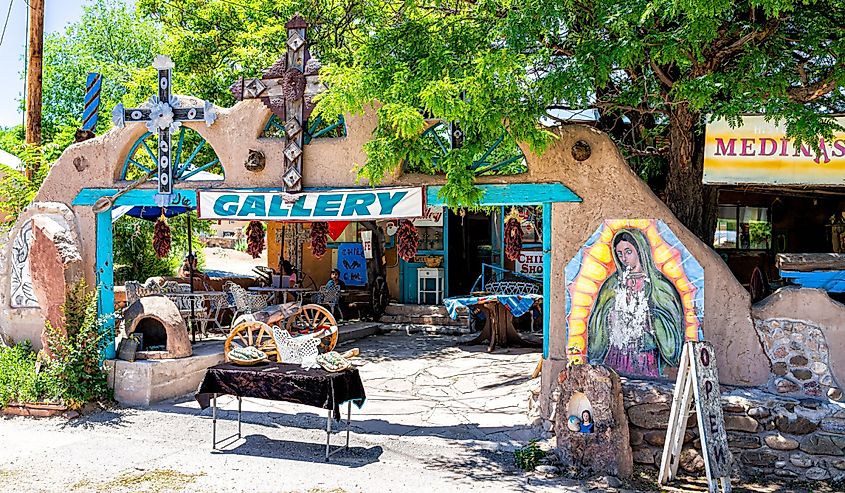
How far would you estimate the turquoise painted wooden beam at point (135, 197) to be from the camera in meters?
9.58

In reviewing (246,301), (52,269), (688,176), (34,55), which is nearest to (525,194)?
(688,176)

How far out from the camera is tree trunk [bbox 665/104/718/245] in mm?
8375

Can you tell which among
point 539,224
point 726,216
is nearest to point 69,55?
point 539,224

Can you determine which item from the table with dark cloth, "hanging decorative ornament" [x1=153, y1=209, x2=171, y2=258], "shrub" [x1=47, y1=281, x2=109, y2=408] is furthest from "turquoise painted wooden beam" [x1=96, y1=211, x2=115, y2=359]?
the table with dark cloth

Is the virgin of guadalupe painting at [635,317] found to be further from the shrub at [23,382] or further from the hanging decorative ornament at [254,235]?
the shrub at [23,382]

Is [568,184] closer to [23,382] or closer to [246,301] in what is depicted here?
[23,382]

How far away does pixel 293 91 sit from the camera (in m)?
9.12

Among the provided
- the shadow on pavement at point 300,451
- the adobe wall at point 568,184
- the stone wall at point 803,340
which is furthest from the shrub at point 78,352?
the stone wall at point 803,340

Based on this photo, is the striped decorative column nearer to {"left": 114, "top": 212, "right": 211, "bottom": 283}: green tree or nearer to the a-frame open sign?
the a-frame open sign

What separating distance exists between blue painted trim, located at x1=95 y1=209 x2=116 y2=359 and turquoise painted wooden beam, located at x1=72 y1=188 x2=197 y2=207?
0.24 m

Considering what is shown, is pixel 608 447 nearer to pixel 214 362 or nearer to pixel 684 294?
pixel 684 294

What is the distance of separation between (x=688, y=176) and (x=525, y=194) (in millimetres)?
1922

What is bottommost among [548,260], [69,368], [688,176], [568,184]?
[69,368]

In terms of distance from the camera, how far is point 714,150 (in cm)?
796
